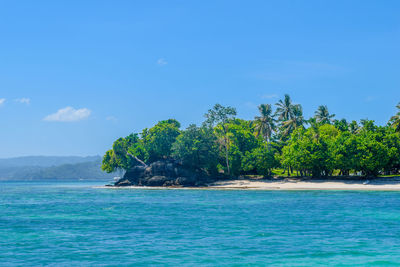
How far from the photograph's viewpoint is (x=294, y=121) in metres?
108

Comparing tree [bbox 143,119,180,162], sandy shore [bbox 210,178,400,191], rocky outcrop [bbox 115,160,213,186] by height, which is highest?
tree [bbox 143,119,180,162]

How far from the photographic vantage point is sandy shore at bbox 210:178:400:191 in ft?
246

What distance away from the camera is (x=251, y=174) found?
101750 millimetres

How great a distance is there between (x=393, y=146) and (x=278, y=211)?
47896mm

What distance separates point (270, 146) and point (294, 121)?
1239 centimetres

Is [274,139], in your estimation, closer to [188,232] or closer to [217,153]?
[217,153]

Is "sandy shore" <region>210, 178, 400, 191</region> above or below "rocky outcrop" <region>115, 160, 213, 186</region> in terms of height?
below

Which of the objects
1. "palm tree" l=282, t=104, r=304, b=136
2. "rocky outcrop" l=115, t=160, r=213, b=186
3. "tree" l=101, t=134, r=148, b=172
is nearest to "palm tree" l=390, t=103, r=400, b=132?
"palm tree" l=282, t=104, r=304, b=136

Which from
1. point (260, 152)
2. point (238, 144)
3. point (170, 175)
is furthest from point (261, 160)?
point (170, 175)

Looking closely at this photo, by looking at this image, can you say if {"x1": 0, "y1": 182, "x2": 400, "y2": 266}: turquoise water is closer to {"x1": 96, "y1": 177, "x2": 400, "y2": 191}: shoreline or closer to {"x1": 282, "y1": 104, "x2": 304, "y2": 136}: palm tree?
{"x1": 96, "y1": 177, "x2": 400, "y2": 191}: shoreline

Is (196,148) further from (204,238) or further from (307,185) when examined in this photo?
(204,238)

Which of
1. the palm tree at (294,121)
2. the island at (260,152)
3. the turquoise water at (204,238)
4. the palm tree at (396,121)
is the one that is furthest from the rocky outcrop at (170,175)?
the turquoise water at (204,238)

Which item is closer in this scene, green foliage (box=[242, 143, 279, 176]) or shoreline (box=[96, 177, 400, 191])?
shoreline (box=[96, 177, 400, 191])

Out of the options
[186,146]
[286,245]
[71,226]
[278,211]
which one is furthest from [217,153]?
[286,245]
